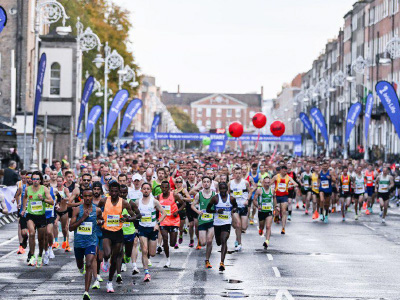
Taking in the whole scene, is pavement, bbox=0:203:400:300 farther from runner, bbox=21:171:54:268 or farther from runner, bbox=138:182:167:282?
runner, bbox=138:182:167:282

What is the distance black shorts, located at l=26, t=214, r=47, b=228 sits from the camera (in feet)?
57.0

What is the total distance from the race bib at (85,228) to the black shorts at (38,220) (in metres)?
3.58

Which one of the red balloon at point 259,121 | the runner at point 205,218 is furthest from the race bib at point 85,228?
the red balloon at point 259,121

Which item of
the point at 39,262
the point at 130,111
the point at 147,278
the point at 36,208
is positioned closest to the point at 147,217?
the point at 147,278

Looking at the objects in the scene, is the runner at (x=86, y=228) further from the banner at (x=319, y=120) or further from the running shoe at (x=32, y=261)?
the banner at (x=319, y=120)

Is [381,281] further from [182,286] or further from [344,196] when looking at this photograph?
[344,196]

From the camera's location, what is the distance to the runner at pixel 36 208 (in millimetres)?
17156

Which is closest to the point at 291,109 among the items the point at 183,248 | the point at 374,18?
the point at 374,18

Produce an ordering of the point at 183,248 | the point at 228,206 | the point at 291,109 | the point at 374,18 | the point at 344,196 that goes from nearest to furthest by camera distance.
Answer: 1. the point at 228,206
2. the point at 183,248
3. the point at 344,196
4. the point at 374,18
5. the point at 291,109

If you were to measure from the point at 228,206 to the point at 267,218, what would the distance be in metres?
4.38

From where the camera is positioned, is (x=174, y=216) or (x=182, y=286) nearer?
(x=182, y=286)

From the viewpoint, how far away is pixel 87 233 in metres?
13.9

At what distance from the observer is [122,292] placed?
14.0m

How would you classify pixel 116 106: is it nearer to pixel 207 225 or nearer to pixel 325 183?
pixel 325 183
